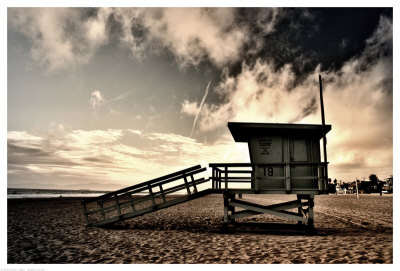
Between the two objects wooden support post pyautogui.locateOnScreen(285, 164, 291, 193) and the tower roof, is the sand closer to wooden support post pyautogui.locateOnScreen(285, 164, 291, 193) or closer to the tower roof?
wooden support post pyautogui.locateOnScreen(285, 164, 291, 193)

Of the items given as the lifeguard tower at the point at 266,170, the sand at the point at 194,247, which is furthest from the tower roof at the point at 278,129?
the sand at the point at 194,247

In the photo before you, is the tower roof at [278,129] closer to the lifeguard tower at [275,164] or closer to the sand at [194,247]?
the lifeguard tower at [275,164]

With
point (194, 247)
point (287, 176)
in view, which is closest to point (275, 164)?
point (287, 176)

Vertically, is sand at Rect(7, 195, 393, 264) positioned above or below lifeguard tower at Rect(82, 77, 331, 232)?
below

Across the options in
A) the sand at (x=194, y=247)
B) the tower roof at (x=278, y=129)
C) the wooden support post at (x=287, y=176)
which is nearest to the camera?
the sand at (x=194, y=247)

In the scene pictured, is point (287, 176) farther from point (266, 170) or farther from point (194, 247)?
point (194, 247)

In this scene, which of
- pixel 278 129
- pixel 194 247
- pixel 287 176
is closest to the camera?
pixel 194 247

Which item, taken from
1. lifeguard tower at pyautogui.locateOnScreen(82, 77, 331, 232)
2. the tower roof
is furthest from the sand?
the tower roof

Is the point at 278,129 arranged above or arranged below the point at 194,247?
above

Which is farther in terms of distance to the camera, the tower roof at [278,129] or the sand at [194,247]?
the tower roof at [278,129]

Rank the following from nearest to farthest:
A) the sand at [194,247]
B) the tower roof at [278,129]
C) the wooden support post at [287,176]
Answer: the sand at [194,247] → the wooden support post at [287,176] → the tower roof at [278,129]

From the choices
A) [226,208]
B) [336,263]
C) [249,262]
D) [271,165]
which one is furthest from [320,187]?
[249,262]

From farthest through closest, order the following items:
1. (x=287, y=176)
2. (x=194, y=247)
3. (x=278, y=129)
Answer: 1. (x=278, y=129)
2. (x=287, y=176)
3. (x=194, y=247)

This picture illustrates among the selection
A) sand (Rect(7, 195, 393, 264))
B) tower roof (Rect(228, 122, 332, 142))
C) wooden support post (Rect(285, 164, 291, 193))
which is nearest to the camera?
sand (Rect(7, 195, 393, 264))
